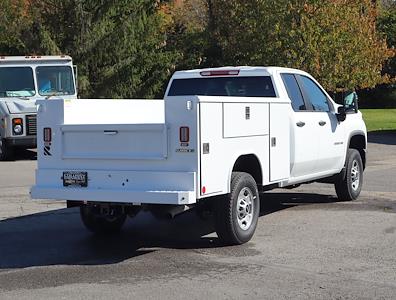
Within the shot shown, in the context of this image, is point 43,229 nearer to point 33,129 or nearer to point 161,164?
point 161,164

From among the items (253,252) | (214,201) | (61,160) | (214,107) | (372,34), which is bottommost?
(253,252)

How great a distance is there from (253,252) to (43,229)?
3.16 m

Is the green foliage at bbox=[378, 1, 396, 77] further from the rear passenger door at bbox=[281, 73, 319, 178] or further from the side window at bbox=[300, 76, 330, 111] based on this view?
the rear passenger door at bbox=[281, 73, 319, 178]

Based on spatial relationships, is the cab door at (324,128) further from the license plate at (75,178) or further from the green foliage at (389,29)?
the green foliage at (389,29)

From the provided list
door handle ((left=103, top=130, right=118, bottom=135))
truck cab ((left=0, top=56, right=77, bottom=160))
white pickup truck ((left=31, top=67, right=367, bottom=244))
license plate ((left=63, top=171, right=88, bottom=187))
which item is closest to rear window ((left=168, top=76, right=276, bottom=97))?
white pickup truck ((left=31, top=67, right=367, bottom=244))

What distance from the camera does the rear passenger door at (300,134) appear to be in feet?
31.7

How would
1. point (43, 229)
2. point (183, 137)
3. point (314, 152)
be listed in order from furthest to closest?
point (314, 152) < point (43, 229) < point (183, 137)

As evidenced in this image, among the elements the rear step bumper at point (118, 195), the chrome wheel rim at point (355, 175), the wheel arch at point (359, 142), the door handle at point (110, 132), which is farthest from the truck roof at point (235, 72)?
the rear step bumper at point (118, 195)

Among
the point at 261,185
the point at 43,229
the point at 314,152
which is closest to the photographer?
the point at 261,185

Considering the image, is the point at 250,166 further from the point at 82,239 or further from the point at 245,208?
the point at 82,239

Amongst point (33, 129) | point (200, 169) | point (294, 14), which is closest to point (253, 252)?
point (200, 169)

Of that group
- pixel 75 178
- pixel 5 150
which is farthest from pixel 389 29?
pixel 75 178

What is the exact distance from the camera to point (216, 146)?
299 inches

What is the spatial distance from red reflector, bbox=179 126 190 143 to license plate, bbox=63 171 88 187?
1.29m
